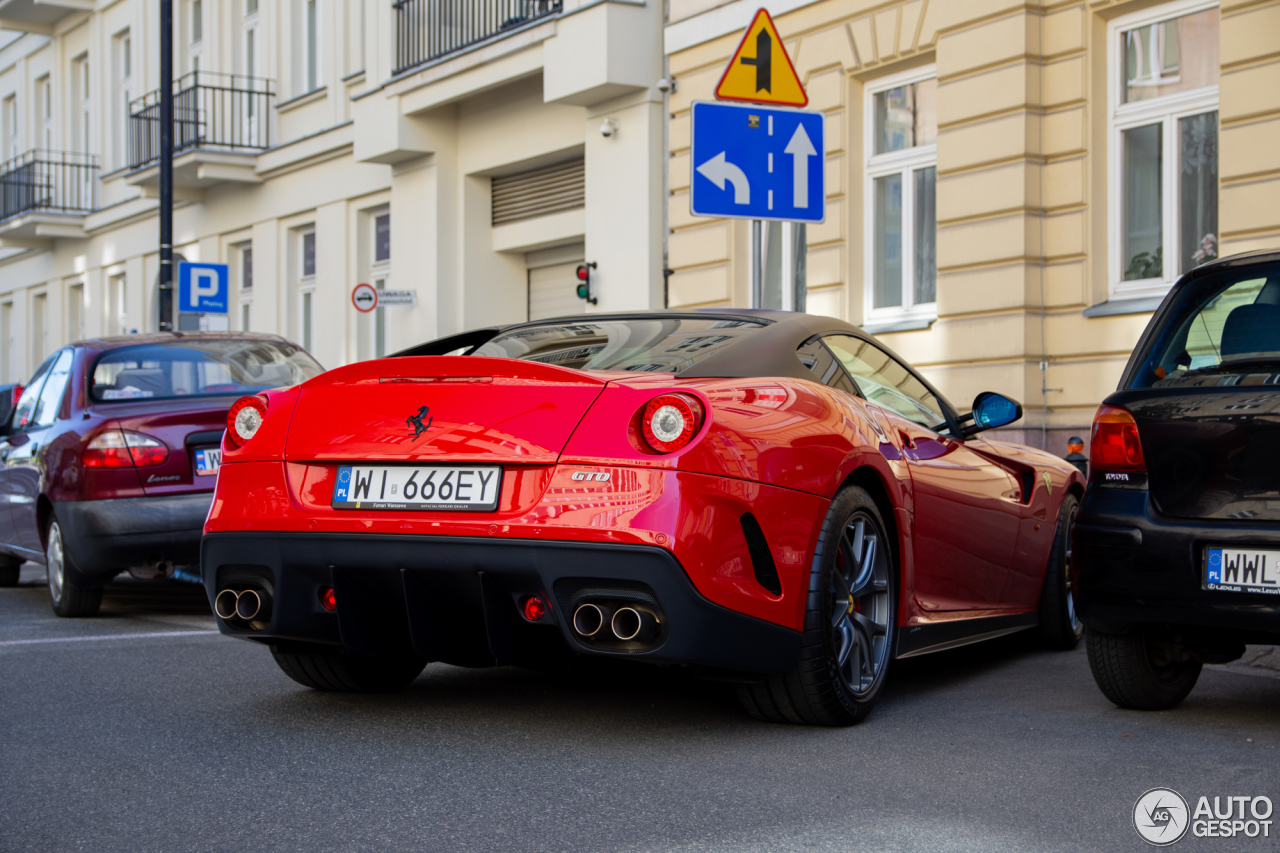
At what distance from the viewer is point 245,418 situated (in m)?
4.84

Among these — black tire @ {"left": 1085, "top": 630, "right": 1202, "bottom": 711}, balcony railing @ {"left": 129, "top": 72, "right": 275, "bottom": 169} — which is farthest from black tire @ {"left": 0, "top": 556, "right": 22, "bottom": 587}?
balcony railing @ {"left": 129, "top": 72, "right": 275, "bottom": 169}

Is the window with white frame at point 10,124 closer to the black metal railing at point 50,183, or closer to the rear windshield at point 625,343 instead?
the black metal railing at point 50,183

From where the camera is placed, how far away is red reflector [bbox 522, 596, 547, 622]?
168 inches

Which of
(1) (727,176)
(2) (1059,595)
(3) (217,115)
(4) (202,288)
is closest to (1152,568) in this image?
(2) (1059,595)

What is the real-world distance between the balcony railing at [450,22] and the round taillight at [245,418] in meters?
13.0

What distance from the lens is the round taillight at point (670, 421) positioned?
4.15 metres

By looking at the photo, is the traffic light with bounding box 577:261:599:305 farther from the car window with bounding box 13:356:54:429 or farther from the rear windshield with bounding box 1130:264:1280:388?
the rear windshield with bounding box 1130:264:1280:388

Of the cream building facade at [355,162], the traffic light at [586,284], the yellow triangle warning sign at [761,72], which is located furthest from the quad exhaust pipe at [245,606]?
the traffic light at [586,284]

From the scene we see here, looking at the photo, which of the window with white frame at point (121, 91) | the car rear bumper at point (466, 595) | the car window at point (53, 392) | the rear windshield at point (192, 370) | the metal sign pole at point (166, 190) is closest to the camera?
the car rear bumper at point (466, 595)

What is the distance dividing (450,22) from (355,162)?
3021mm

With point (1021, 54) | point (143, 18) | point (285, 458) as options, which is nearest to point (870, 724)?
point (285, 458)

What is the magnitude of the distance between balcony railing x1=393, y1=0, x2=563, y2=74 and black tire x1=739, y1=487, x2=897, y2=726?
13279mm

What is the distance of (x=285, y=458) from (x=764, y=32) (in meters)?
4.55

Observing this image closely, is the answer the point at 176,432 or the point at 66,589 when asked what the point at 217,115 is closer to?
the point at 66,589
